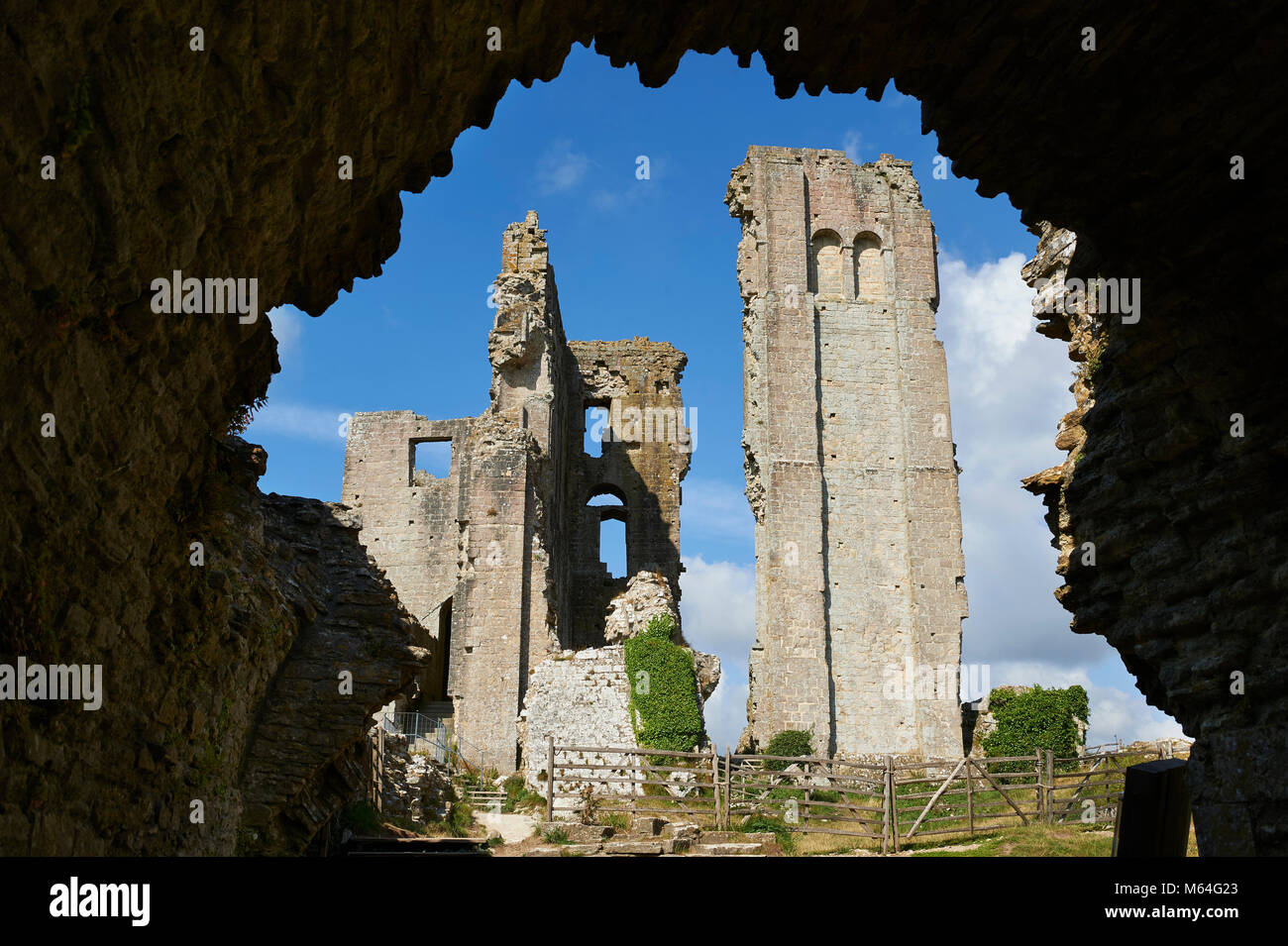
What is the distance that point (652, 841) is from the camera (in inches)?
630

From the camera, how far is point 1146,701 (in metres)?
6.86

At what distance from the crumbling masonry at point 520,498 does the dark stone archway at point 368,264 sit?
17598mm

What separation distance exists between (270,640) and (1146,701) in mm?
6521

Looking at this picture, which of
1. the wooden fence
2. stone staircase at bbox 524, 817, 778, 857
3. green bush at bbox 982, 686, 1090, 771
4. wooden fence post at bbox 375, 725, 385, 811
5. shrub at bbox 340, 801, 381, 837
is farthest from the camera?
green bush at bbox 982, 686, 1090, 771

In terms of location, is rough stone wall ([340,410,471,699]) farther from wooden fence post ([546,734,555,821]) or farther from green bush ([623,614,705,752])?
wooden fence post ([546,734,555,821])

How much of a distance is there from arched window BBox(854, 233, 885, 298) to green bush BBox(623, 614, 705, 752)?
14.0m

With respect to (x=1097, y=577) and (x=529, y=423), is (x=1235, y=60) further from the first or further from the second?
(x=529, y=423)

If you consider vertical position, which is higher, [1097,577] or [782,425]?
[782,425]

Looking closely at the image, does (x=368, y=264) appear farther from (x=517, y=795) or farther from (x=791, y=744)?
(x=791, y=744)

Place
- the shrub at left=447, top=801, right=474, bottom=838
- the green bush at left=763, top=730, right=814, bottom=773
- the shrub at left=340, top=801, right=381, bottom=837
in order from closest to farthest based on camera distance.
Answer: the shrub at left=340, top=801, right=381, bottom=837 → the shrub at left=447, top=801, right=474, bottom=838 → the green bush at left=763, top=730, right=814, bottom=773

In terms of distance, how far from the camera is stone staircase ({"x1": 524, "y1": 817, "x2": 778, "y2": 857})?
15352 mm

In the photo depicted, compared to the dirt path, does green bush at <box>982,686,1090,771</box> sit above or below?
above

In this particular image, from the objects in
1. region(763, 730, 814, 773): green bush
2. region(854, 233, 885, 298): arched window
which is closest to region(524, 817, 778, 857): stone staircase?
region(763, 730, 814, 773): green bush
